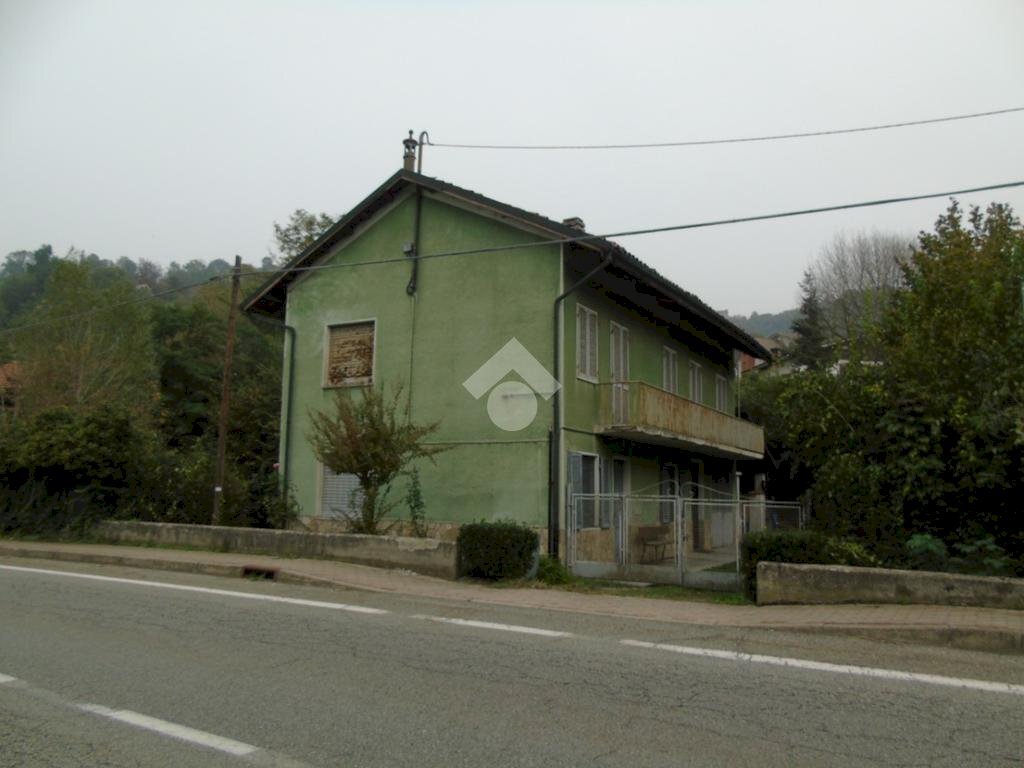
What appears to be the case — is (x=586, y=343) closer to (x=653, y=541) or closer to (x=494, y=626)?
(x=653, y=541)

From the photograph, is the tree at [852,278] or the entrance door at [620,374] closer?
the entrance door at [620,374]

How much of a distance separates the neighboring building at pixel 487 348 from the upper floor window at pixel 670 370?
2.22 ft

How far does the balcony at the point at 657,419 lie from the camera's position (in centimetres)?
1659

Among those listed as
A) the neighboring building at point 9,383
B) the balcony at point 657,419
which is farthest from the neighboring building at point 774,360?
the neighboring building at point 9,383

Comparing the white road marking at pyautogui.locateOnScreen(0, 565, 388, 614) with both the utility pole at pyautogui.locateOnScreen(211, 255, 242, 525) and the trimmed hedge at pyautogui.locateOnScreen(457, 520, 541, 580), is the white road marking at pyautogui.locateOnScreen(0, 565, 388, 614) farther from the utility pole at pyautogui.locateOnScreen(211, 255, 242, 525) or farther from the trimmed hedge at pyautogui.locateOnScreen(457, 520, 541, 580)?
the utility pole at pyautogui.locateOnScreen(211, 255, 242, 525)

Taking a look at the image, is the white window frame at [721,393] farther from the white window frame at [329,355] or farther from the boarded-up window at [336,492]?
the boarded-up window at [336,492]

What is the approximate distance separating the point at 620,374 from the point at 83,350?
27.9 m

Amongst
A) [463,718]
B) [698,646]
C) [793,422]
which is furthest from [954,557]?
[463,718]

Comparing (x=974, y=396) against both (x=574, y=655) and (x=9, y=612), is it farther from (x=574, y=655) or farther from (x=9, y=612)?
(x=9, y=612)

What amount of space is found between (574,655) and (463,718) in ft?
6.36

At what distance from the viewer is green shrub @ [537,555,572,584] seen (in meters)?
12.0

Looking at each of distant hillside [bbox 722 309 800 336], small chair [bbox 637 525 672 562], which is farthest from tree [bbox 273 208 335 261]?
distant hillside [bbox 722 309 800 336]

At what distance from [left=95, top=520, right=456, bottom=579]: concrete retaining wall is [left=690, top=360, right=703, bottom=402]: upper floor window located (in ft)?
44.2

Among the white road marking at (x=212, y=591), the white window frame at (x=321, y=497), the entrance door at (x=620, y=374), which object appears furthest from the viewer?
the white window frame at (x=321, y=497)
